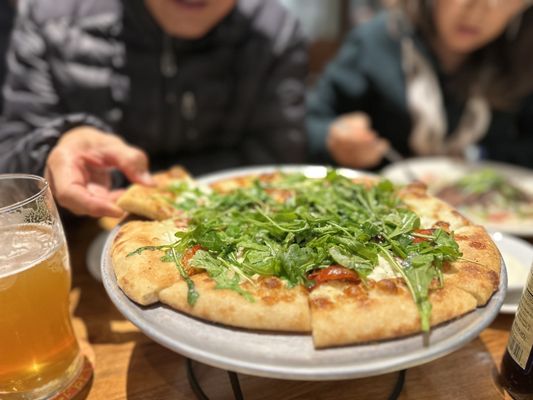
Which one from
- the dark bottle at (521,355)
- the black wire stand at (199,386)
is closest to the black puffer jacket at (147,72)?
the black wire stand at (199,386)

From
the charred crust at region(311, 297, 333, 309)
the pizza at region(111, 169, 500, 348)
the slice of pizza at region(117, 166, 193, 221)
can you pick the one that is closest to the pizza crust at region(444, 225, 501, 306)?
the pizza at region(111, 169, 500, 348)

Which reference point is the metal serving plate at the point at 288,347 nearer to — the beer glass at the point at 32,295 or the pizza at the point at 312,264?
the pizza at the point at 312,264

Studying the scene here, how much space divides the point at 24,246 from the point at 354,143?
2155mm

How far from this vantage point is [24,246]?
1125 millimetres

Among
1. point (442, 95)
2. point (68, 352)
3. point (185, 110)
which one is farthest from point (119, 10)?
point (442, 95)

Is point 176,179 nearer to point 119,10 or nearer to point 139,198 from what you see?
point 139,198

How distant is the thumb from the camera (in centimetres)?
150

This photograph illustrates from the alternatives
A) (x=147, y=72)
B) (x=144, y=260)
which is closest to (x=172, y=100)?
(x=147, y=72)

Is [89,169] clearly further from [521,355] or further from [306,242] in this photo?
[521,355]

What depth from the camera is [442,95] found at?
11.6 ft

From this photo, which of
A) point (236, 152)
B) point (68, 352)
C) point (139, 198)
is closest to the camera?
point (68, 352)

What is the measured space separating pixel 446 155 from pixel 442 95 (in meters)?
0.48

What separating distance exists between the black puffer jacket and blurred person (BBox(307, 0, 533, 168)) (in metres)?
0.69

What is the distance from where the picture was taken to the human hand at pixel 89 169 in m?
1.33
